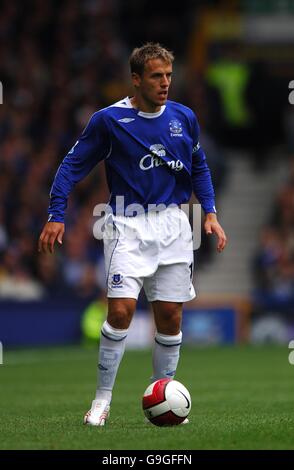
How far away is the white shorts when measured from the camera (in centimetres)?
775

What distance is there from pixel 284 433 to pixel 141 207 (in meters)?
1.77

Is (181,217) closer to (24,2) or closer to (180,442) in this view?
(180,442)

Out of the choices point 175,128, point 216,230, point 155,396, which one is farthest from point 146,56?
point 155,396

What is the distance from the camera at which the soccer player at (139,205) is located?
7.74m

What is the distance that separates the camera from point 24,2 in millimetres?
23141

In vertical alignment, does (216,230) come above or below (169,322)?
above

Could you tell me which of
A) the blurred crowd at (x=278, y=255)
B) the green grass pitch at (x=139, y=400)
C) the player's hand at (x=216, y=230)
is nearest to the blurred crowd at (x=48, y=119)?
the green grass pitch at (x=139, y=400)

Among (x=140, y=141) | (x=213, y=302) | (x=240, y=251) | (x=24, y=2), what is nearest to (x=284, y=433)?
(x=140, y=141)

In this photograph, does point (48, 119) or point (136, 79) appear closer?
point (136, 79)

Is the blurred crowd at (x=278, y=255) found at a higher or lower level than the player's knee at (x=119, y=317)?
lower

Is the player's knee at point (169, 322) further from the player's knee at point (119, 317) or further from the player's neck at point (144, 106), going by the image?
the player's neck at point (144, 106)

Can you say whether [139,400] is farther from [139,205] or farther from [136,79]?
[136,79]

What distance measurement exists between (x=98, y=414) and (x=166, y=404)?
47cm

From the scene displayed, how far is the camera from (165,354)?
318 inches
